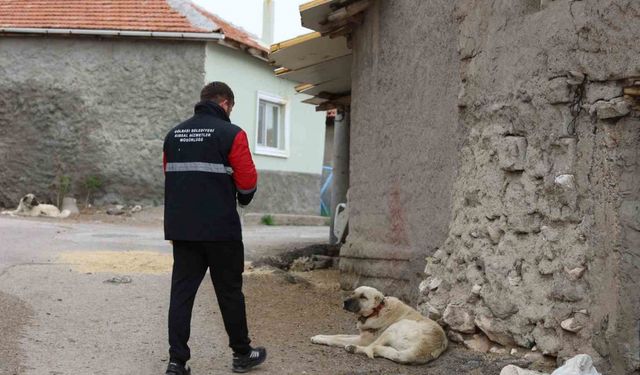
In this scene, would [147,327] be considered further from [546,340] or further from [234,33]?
[234,33]

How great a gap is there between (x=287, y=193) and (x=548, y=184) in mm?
16680

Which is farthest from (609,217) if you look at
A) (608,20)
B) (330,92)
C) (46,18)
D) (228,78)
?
(46,18)

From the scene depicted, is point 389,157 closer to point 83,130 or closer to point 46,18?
point 83,130

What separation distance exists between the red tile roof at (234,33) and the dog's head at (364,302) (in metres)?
13.8

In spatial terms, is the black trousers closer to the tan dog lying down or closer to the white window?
the tan dog lying down

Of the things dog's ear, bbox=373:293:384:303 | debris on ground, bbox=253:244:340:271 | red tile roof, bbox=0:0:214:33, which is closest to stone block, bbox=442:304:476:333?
dog's ear, bbox=373:293:384:303

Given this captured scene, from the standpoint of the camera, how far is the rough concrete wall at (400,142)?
6.77 metres

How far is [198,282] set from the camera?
4977mm

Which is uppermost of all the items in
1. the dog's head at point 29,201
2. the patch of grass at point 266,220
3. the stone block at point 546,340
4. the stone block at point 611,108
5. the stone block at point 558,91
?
the stone block at point 558,91

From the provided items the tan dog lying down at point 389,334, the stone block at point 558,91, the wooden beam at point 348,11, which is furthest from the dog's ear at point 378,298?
Result: the wooden beam at point 348,11

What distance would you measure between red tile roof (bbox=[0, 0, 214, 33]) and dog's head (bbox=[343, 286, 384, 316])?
13791mm

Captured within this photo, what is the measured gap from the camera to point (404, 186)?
741 centimetres

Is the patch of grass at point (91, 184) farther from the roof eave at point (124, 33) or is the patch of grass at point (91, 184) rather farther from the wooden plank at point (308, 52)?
the wooden plank at point (308, 52)

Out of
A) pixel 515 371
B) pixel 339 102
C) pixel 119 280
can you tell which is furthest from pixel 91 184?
pixel 515 371
